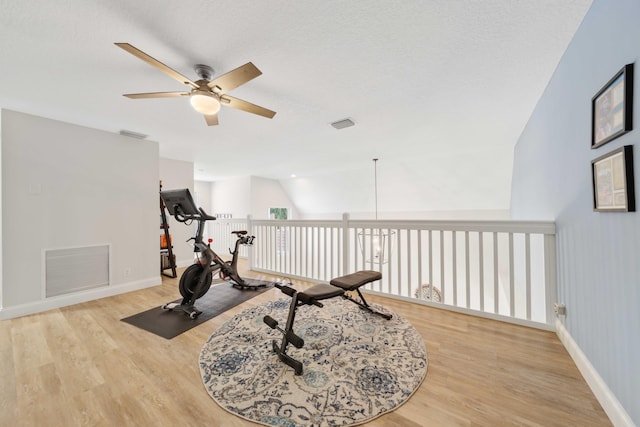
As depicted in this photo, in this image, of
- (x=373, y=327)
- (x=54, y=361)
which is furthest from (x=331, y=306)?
(x=54, y=361)

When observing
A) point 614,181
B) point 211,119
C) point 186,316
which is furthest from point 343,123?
point 186,316

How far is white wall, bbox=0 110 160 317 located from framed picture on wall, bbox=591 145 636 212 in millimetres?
5040

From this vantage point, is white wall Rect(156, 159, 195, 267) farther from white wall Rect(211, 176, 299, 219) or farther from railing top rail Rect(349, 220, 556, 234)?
railing top rail Rect(349, 220, 556, 234)

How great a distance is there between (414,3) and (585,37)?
116cm

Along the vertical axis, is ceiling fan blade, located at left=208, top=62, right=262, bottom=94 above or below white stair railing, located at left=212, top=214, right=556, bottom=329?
above

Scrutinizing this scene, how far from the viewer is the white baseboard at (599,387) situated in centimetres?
116

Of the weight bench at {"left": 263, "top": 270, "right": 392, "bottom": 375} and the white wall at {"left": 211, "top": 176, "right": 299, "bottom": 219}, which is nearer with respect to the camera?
the weight bench at {"left": 263, "top": 270, "right": 392, "bottom": 375}

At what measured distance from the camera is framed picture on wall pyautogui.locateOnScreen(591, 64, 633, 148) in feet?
3.59

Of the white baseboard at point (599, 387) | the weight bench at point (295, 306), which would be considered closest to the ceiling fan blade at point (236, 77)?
the weight bench at point (295, 306)

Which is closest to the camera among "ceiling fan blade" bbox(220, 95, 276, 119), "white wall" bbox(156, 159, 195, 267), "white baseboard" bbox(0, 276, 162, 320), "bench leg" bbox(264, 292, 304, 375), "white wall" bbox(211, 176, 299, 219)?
"bench leg" bbox(264, 292, 304, 375)

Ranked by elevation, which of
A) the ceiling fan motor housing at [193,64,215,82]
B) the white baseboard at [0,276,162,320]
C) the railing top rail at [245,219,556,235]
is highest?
the ceiling fan motor housing at [193,64,215,82]

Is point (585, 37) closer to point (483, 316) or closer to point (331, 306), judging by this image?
point (483, 316)

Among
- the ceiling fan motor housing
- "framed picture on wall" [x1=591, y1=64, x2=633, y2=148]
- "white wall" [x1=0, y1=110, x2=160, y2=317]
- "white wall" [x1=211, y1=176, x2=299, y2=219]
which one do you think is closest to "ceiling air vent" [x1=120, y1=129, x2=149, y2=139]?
"white wall" [x1=0, y1=110, x2=160, y2=317]

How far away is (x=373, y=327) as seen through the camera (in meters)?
2.28
